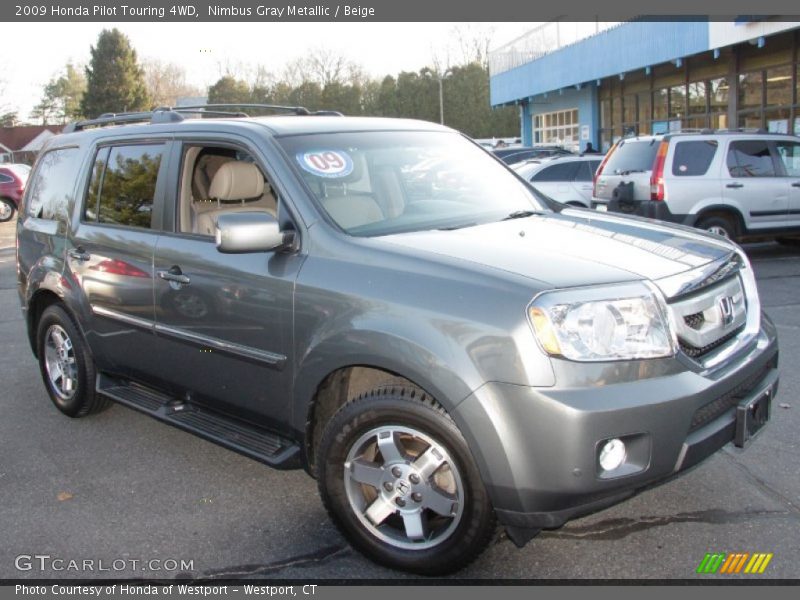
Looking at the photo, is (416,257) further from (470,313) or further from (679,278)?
(679,278)

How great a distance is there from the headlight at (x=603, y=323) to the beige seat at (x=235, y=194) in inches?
78.3

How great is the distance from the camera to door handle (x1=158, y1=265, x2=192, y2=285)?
4062mm

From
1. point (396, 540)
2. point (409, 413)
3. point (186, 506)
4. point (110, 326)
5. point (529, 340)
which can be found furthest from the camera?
point (110, 326)

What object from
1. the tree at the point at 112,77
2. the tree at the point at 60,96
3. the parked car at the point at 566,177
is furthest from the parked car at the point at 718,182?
the tree at the point at 60,96

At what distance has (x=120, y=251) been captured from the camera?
14.9 feet

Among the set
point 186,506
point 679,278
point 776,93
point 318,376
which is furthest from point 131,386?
point 776,93

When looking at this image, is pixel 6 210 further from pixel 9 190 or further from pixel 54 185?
pixel 54 185

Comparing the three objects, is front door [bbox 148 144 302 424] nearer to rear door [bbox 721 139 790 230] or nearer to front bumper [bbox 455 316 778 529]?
front bumper [bbox 455 316 778 529]

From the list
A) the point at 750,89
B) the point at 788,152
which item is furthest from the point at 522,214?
the point at 750,89

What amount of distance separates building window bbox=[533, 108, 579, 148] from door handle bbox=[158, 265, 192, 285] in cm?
2522

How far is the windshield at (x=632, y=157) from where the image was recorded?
11.0 m

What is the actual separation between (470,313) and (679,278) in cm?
89

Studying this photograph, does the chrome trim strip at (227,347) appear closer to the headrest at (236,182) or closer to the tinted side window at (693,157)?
the headrest at (236,182)

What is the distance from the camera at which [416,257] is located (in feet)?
10.7
